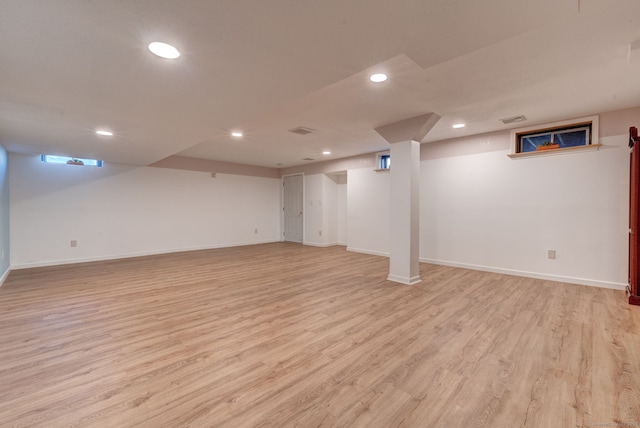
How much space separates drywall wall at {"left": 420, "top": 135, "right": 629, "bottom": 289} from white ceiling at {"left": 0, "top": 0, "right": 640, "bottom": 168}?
796mm

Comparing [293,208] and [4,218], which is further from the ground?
[293,208]

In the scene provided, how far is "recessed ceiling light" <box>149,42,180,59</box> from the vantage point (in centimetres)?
160

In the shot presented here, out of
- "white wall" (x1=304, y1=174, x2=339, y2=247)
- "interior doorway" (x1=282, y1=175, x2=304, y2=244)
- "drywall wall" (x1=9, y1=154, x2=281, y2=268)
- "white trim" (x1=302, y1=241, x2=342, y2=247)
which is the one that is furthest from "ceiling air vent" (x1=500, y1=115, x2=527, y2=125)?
"drywall wall" (x1=9, y1=154, x2=281, y2=268)

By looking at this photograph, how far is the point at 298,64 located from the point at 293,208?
6885 mm

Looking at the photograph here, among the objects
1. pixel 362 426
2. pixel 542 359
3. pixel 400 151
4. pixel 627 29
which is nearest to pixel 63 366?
pixel 362 426

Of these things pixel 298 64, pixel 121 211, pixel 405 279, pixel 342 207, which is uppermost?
pixel 298 64

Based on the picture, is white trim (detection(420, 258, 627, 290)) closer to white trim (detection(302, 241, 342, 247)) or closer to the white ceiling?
the white ceiling

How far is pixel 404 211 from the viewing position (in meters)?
3.90

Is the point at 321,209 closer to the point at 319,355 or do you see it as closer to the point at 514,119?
the point at 514,119

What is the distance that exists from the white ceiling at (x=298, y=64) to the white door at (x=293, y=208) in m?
4.48

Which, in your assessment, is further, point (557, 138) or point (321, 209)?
point (321, 209)

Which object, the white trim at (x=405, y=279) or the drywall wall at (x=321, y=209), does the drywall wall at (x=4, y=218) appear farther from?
the drywall wall at (x=321, y=209)

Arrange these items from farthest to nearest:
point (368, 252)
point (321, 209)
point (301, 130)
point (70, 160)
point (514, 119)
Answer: point (321, 209), point (368, 252), point (70, 160), point (301, 130), point (514, 119)

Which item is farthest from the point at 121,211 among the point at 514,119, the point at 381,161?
the point at 514,119
